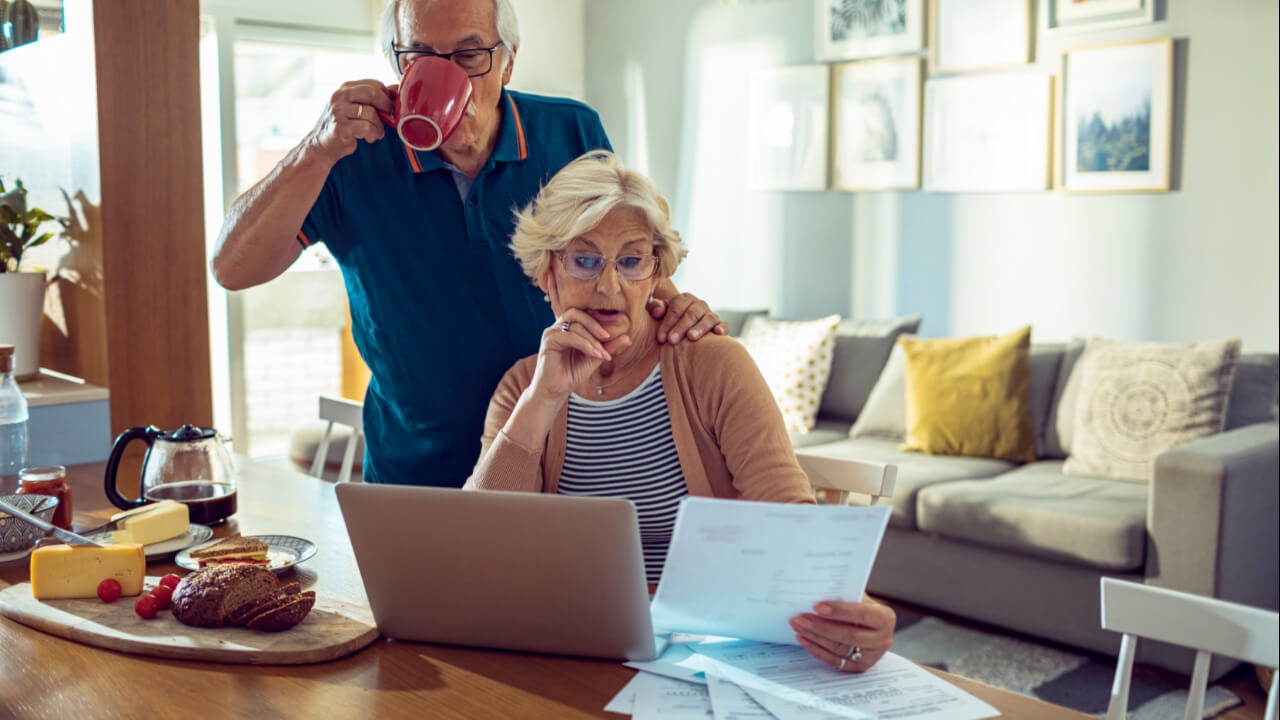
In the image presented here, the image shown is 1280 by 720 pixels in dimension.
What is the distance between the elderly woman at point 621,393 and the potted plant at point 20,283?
1.27m

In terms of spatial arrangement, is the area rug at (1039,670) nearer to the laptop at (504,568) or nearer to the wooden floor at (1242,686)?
the wooden floor at (1242,686)

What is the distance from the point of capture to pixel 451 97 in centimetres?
148

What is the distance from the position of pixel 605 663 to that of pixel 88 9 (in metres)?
1.74

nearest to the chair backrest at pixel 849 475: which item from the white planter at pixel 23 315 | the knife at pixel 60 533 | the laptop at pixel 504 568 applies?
the laptop at pixel 504 568

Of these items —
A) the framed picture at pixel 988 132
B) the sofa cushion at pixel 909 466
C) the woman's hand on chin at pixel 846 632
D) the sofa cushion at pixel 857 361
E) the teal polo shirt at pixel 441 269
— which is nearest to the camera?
the woman's hand on chin at pixel 846 632

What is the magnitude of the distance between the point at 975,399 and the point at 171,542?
299 centimetres

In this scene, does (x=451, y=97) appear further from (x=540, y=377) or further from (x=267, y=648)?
(x=267, y=648)

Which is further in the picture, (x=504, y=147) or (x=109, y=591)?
(x=504, y=147)

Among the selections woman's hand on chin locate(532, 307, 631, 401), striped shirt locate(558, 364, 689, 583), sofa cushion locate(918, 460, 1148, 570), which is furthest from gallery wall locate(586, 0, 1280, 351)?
woman's hand on chin locate(532, 307, 631, 401)

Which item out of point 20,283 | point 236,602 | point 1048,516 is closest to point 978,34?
point 1048,516

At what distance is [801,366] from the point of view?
14.8 ft

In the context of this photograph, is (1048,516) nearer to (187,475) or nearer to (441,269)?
(441,269)

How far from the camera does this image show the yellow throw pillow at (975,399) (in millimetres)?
3922

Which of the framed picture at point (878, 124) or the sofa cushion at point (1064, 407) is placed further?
the framed picture at point (878, 124)
